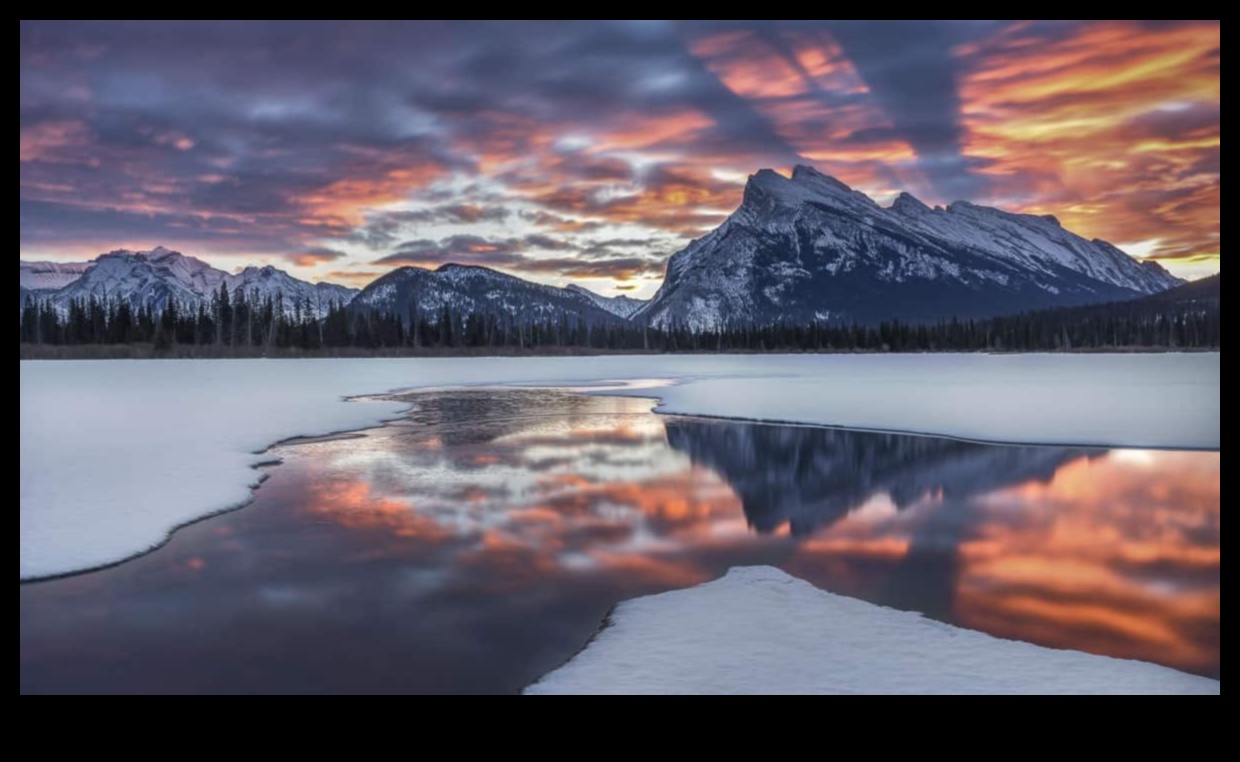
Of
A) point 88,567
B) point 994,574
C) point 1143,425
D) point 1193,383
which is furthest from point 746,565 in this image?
point 1193,383

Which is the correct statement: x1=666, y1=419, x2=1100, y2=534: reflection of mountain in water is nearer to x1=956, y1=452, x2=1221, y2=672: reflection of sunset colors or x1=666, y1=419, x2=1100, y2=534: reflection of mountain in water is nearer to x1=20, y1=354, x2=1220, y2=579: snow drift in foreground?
x1=956, y1=452, x2=1221, y2=672: reflection of sunset colors

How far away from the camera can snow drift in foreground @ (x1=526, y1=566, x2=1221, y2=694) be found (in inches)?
283

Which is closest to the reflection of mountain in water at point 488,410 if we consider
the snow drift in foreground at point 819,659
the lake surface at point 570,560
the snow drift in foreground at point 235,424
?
the snow drift in foreground at point 235,424

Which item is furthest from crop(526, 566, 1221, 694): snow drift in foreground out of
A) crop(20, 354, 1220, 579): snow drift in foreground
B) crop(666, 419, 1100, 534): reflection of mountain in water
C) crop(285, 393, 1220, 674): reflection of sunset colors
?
crop(20, 354, 1220, 579): snow drift in foreground

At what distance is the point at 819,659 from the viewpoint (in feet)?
25.8

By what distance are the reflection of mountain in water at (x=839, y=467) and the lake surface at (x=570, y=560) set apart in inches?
5.3

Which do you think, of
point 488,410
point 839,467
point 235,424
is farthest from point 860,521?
point 488,410

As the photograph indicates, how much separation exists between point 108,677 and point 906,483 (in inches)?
638

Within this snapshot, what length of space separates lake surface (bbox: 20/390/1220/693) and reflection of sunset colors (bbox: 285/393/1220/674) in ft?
0.22

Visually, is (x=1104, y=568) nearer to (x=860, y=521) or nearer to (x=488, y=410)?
(x=860, y=521)

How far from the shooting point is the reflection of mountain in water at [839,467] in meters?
16.5

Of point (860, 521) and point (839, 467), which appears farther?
point (839, 467)

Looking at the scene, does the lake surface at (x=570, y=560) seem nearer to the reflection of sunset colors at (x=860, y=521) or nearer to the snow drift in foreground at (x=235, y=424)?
the reflection of sunset colors at (x=860, y=521)

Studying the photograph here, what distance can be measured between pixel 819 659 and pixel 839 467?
13452 millimetres
